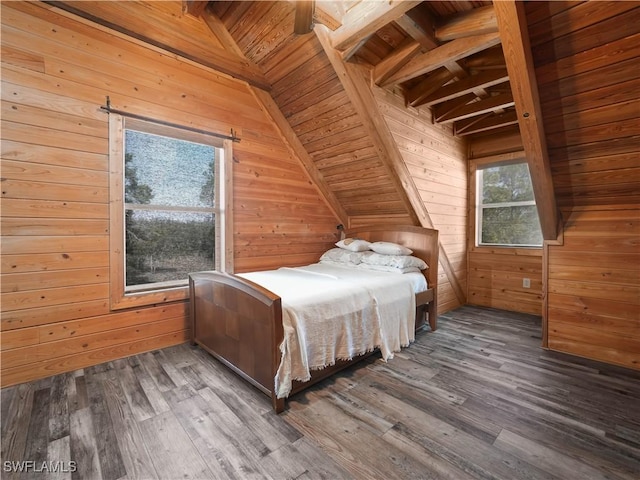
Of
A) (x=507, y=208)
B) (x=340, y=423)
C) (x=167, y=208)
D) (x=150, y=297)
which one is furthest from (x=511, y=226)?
(x=150, y=297)

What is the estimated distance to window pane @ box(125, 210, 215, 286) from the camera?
2.52 metres

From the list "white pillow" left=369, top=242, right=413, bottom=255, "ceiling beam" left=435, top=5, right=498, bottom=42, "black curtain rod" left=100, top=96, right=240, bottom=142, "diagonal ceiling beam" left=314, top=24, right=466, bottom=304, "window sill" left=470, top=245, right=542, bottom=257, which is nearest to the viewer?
"ceiling beam" left=435, top=5, right=498, bottom=42

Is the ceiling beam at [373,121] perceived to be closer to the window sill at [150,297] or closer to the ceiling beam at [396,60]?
the ceiling beam at [396,60]

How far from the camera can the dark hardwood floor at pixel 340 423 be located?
1315 millimetres

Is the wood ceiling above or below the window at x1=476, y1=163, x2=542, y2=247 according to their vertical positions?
above

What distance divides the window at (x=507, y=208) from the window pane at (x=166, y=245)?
12.1 feet

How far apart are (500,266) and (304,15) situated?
3.84m

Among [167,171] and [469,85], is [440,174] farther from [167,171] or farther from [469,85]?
[167,171]

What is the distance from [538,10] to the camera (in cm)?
162

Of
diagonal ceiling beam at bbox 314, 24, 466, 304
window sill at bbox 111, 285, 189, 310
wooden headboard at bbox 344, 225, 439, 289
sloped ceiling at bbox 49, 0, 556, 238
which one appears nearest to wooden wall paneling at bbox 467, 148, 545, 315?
sloped ceiling at bbox 49, 0, 556, 238

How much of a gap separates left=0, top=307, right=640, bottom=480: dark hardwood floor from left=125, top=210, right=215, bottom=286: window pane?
0.75 m

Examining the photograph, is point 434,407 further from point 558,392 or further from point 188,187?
point 188,187

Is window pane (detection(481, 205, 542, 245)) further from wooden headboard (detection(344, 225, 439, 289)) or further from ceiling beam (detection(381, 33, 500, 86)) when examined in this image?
ceiling beam (detection(381, 33, 500, 86))

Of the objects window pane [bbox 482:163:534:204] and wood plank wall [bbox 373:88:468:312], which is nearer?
wood plank wall [bbox 373:88:468:312]
